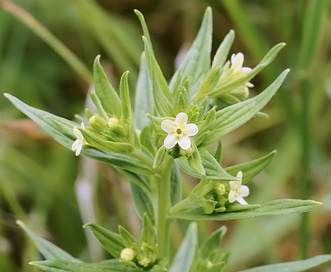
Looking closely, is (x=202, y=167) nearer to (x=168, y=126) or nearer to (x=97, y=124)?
(x=168, y=126)

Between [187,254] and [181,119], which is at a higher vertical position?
[181,119]

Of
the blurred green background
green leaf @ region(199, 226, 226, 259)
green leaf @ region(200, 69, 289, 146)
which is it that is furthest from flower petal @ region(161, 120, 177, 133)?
the blurred green background

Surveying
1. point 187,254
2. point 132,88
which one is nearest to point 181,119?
point 187,254

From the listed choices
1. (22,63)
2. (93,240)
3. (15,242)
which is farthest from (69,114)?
(93,240)

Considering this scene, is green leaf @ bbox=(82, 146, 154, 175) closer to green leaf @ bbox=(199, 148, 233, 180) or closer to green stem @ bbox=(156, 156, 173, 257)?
green stem @ bbox=(156, 156, 173, 257)

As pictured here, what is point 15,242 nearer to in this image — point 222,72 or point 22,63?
point 22,63

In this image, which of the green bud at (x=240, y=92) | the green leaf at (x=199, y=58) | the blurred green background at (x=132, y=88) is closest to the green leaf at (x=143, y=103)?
the green leaf at (x=199, y=58)
